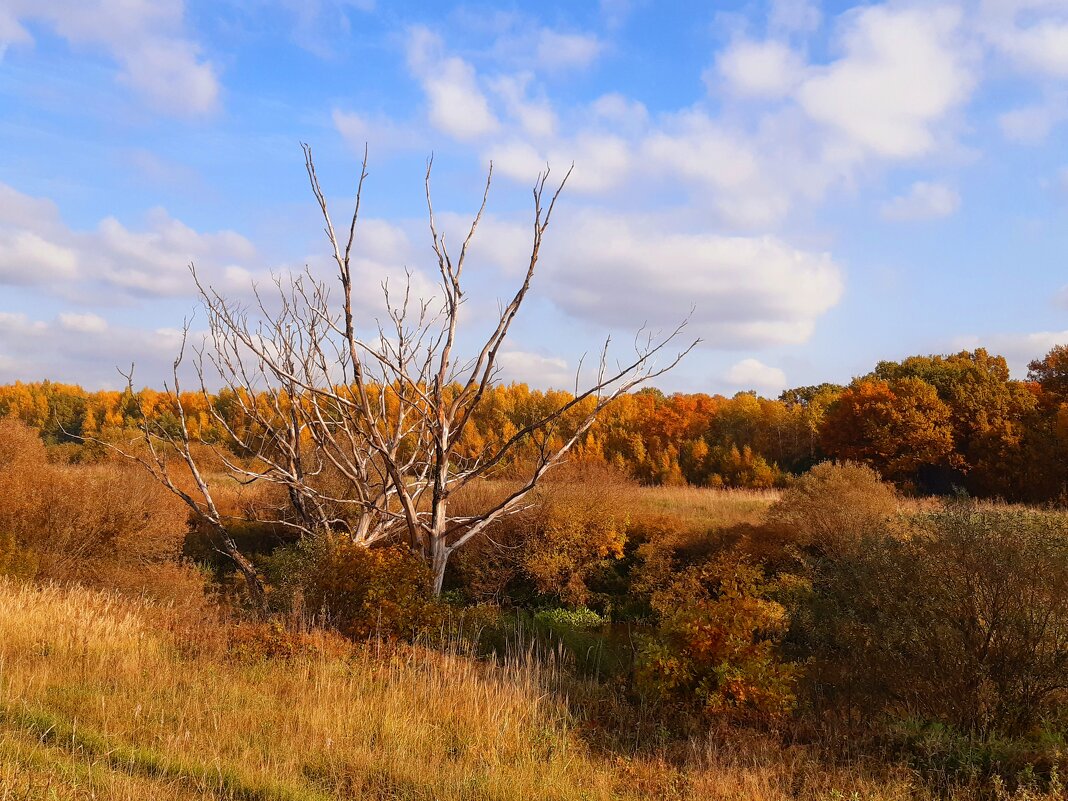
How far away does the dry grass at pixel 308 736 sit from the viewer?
4367 mm

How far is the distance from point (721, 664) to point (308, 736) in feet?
13.1

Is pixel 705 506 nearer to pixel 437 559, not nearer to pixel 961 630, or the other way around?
pixel 437 559

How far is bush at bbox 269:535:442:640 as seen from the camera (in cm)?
850

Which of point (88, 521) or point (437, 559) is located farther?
point (88, 521)

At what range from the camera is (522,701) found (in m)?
6.49

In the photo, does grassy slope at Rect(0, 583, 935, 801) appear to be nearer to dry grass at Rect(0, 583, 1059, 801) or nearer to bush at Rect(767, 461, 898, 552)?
dry grass at Rect(0, 583, 1059, 801)

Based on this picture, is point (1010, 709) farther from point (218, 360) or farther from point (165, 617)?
point (218, 360)

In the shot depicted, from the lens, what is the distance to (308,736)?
523 centimetres

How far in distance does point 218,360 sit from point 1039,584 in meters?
10.5

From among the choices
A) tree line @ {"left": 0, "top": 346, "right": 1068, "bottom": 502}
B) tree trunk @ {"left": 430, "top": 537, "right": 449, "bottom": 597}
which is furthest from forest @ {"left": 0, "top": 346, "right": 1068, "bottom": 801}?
tree line @ {"left": 0, "top": 346, "right": 1068, "bottom": 502}

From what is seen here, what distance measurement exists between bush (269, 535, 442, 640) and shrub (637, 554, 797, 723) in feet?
8.47

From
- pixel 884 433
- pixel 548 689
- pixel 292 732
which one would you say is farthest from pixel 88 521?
pixel 884 433

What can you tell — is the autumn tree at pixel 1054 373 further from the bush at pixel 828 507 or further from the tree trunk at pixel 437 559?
the tree trunk at pixel 437 559

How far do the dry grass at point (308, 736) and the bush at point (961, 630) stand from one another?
5.89 feet
